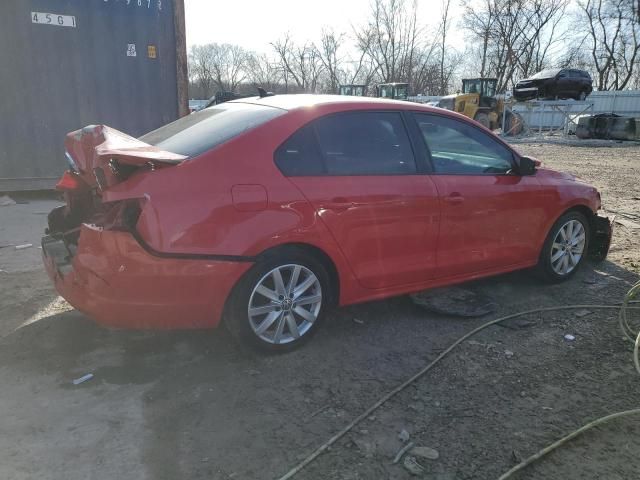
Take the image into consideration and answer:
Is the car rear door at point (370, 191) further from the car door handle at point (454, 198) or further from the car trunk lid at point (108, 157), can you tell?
the car trunk lid at point (108, 157)

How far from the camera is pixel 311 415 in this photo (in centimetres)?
264

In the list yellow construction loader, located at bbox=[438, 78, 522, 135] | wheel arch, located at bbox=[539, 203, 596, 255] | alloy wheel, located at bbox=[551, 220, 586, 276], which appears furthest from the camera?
yellow construction loader, located at bbox=[438, 78, 522, 135]

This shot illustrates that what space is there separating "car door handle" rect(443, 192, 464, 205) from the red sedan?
0.01 meters

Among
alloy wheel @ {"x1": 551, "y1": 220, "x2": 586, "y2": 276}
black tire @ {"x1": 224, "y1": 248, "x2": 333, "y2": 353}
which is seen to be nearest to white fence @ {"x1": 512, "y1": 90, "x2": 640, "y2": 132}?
alloy wheel @ {"x1": 551, "y1": 220, "x2": 586, "y2": 276}

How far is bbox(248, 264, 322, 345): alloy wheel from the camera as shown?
3.07 meters

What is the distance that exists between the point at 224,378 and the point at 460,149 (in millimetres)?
2431

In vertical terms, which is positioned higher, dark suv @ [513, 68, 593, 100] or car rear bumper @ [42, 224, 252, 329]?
dark suv @ [513, 68, 593, 100]

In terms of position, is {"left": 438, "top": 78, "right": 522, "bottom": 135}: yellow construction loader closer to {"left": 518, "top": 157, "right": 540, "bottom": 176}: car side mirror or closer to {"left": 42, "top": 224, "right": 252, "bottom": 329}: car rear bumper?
{"left": 518, "top": 157, "right": 540, "bottom": 176}: car side mirror

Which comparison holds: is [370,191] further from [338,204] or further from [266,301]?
[266,301]

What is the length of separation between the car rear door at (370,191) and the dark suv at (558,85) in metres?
26.3

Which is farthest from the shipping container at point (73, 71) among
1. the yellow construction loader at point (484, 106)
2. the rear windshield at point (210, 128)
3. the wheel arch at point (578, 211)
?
the yellow construction loader at point (484, 106)

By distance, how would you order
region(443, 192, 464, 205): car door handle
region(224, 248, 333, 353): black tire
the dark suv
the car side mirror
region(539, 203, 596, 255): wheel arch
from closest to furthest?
1. region(224, 248, 333, 353): black tire
2. region(443, 192, 464, 205): car door handle
3. the car side mirror
4. region(539, 203, 596, 255): wheel arch
5. the dark suv

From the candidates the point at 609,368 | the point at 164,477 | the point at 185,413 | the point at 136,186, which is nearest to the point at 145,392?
the point at 185,413

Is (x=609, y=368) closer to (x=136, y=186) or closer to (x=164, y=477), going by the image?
(x=164, y=477)
